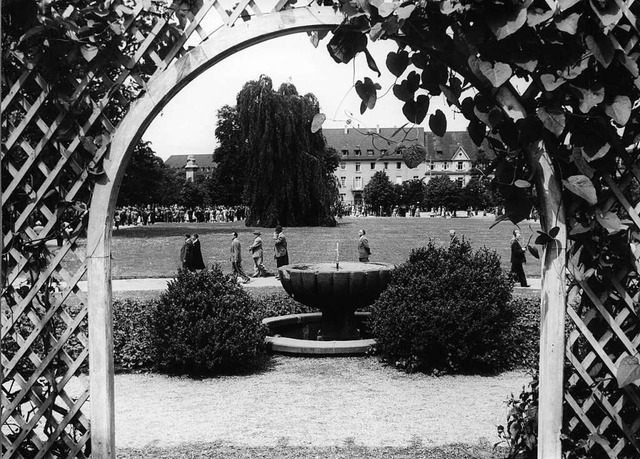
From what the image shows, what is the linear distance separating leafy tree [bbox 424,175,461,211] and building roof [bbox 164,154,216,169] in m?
69.1

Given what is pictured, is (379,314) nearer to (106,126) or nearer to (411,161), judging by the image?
(411,161)

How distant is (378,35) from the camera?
316 cm

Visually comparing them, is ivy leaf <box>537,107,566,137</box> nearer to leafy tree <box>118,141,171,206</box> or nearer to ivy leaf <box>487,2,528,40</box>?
ivy leaf <box>487,2,528,40</box>

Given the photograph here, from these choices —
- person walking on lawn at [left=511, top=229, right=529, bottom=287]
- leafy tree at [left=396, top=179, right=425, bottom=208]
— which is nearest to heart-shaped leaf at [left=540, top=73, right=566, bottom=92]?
person walking on lawn at [left=511, top=229, right=529, bottom=287]

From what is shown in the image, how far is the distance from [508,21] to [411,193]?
3573 inches

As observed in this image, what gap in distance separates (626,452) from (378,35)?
259cm

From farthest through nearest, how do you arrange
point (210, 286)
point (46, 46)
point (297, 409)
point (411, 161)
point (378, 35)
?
point (210, 286) → point (297, 409) → point (411, 161) → point (46, 46) → point (378, 35)

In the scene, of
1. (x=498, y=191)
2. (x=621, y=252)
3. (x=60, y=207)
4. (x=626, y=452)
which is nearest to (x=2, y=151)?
(x=60, y=207)

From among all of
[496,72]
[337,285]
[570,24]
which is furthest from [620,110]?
[337,285]

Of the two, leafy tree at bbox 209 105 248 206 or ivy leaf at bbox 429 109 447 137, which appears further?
leafy tree at bbox 209 105 248 206

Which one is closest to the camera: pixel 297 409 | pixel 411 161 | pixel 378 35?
pixel 378 35

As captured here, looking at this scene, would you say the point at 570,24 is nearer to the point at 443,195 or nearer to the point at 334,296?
the point at 334,296

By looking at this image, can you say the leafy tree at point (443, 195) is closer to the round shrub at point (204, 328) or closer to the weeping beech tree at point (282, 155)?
the weeping beech tree at point (282, 155)

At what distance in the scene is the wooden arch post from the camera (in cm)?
331
